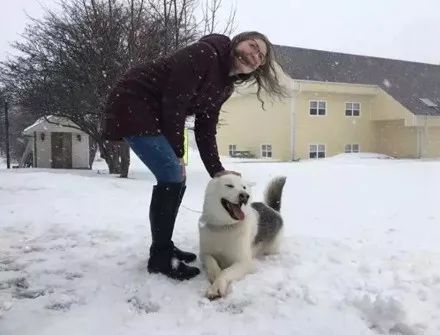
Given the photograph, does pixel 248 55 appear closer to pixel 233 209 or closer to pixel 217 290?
pixel 233 209

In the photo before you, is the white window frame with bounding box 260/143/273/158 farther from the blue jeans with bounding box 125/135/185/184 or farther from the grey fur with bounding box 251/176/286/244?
the blue jeans with bounding box 125/135/185/184

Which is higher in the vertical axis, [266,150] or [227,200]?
[266,150]

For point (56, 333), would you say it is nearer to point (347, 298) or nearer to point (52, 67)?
point (347, 298)

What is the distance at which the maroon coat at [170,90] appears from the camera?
Result: 2832mm

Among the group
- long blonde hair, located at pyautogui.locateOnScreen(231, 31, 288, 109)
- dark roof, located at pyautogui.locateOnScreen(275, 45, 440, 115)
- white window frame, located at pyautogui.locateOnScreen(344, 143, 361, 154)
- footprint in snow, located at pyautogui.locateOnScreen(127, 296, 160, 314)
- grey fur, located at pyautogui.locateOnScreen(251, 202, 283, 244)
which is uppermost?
dark roof, located at pyautogui.locateOnScreen(275, 45, 440, 115)

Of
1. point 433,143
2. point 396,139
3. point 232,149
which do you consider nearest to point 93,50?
point 232,149

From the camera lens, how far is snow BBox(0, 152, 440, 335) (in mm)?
2359

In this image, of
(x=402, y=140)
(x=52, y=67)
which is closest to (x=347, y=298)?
(x=52, y=67)

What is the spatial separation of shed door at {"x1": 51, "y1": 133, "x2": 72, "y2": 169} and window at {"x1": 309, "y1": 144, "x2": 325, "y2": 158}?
1312cm

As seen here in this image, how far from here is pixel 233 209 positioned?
121 inches

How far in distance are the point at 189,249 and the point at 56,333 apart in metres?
1.69

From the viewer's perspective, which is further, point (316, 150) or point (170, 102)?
point (316, 150)

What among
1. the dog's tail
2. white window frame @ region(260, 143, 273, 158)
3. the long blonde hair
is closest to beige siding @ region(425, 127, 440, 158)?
white window frame @ region(260, 143, 273, 158)

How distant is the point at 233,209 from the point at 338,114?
2463cm
